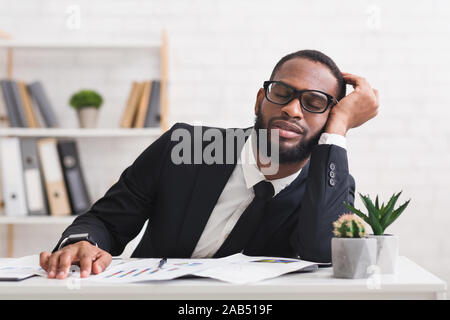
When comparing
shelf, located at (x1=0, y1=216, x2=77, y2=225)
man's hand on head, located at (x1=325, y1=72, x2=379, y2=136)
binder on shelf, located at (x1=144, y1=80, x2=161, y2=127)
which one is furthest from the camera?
binder on shelf, located at (x1=144, y1=80, x2=161, y2=127)

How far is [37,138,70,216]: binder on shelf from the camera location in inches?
97.3

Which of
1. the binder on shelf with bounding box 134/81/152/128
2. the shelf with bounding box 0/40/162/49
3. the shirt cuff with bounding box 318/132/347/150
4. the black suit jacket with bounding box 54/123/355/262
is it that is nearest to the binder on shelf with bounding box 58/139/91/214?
the binder on shelf with bounding box 134/81/152/128

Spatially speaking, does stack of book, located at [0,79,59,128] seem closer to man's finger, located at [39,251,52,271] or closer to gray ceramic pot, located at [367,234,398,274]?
man's finger, located at [39,251,52,271]

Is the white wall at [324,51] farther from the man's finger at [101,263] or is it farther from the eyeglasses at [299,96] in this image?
the man's finger at [101,263]

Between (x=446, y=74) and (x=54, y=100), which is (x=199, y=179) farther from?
(x=446, y=74)

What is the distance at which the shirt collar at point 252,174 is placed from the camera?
1.47 m

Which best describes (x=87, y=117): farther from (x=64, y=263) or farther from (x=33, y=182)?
(x=64, y=263)

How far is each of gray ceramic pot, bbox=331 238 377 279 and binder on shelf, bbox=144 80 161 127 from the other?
1.73 meters

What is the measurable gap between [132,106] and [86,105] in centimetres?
22

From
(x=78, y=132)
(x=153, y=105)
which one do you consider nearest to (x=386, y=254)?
(x=153, y=105)

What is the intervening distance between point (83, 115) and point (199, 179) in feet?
4.19

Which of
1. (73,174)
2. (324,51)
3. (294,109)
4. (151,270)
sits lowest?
(151,270)

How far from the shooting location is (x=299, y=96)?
4.42 feet
